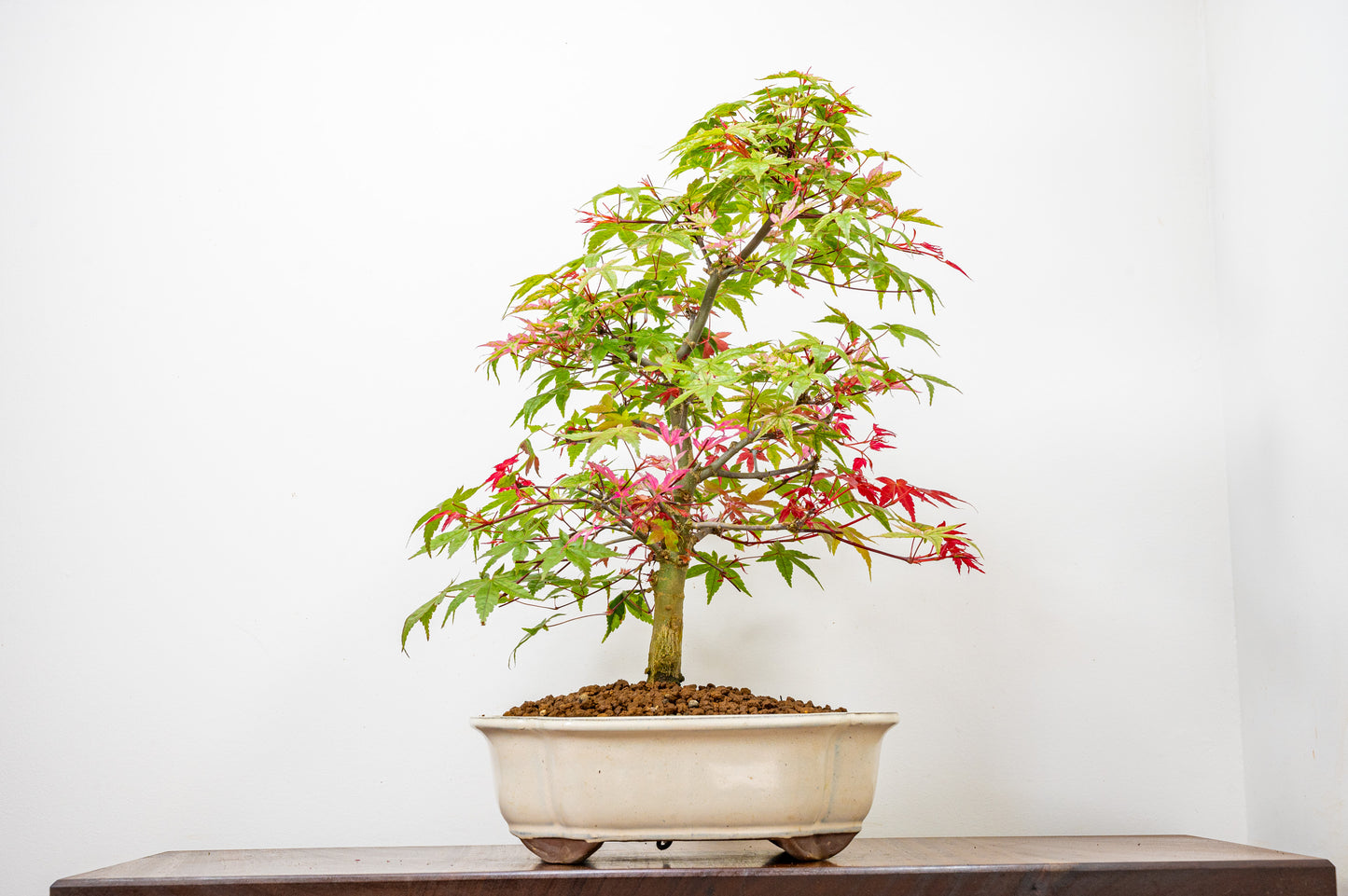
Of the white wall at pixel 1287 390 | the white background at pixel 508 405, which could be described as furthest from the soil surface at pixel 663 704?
the white wall at pixel 1287 390

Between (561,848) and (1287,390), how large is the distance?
0.89 meters

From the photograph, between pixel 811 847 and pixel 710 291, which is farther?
pixel 710 291

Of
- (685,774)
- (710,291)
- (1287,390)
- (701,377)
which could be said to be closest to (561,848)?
(685,774)

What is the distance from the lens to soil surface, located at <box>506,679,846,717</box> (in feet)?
2.80

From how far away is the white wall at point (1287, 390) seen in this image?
39.2 inches

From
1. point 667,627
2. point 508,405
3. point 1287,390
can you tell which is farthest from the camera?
point 508,405

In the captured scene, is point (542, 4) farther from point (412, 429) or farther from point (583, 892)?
point (583, 892)

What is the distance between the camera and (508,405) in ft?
4.13

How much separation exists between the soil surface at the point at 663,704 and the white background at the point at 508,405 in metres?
0.30

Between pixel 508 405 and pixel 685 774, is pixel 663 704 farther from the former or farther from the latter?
pixel 508 405

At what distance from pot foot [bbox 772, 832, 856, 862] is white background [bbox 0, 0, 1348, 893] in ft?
1.10

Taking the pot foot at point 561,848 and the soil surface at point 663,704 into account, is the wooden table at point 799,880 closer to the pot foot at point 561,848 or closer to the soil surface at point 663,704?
the pot foot at point 561,848

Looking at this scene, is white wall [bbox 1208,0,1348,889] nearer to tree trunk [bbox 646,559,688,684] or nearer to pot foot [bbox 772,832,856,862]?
pot foot [bbox 772,832,856,862]

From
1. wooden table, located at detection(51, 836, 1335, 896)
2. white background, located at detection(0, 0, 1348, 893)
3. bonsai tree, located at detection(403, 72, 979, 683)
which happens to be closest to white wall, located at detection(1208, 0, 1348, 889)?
white background, located at detection(0, 0, 1348, 893)
